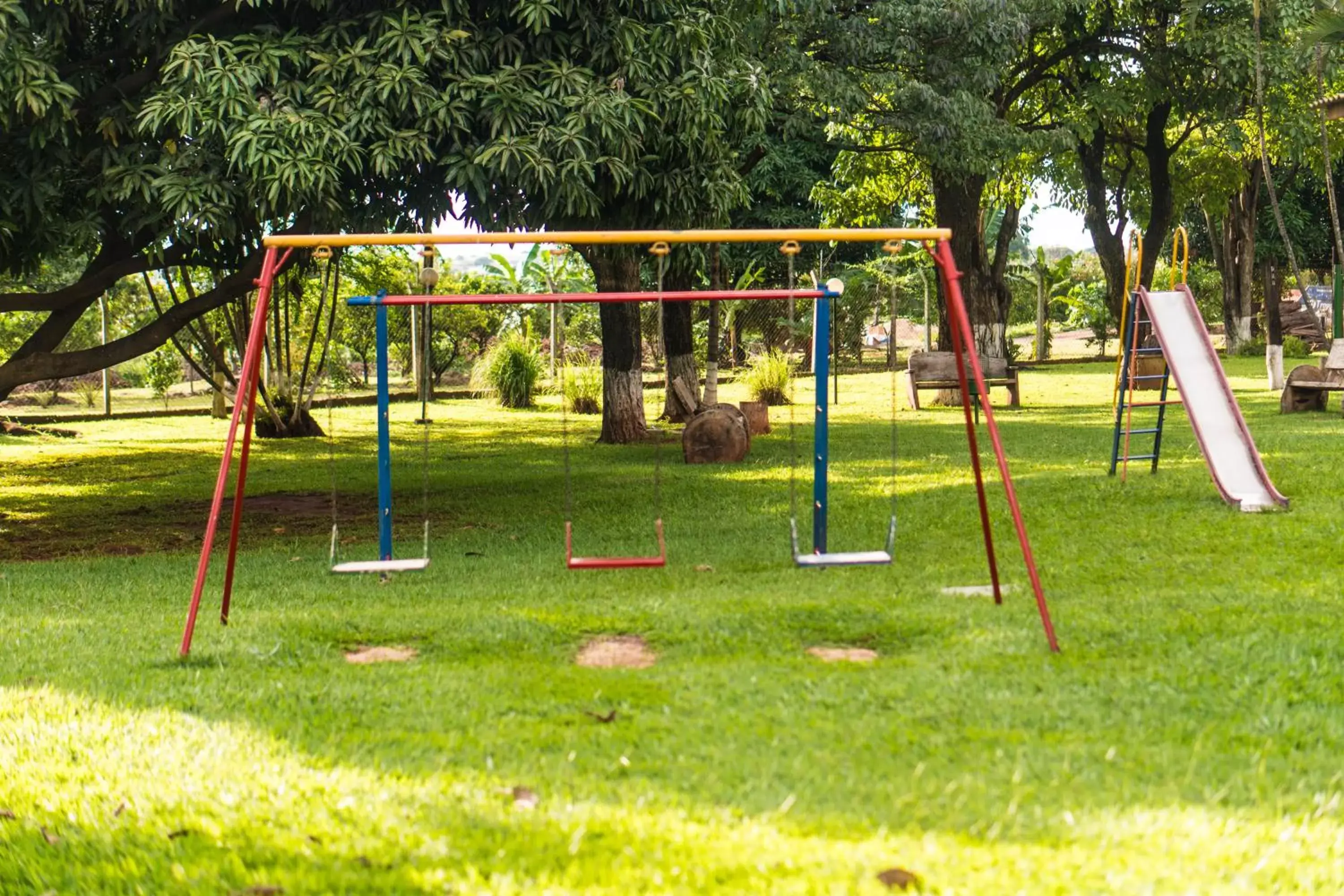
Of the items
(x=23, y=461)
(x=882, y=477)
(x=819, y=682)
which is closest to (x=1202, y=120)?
(x=882, y=477)

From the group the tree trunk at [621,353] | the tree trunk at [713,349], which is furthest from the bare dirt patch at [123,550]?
the tree trunk at [713,349]

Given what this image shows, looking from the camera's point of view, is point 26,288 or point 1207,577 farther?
Answer: point 26,288

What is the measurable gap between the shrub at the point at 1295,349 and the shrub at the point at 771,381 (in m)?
13.8

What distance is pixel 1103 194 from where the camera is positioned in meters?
25.9

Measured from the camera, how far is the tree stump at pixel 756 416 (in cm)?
1656

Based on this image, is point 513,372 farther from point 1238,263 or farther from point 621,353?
point 1238,263

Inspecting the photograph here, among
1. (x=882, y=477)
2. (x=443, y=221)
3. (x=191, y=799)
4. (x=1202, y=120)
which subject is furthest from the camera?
(x=1202, y=120)

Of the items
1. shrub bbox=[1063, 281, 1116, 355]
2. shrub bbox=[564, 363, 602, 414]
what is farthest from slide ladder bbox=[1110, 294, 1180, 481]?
shrub bbox=[1063, 281, 1116, 355]

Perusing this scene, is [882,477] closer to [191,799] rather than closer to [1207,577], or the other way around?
[1207,577]

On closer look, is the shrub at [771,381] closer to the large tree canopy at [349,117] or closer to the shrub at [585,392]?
the shrub at [585,392]

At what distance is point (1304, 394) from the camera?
16.1m

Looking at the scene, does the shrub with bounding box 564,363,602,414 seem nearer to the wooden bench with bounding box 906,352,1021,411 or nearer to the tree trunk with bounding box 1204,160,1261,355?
the wooden bench with bounding box 906,352,1021,411

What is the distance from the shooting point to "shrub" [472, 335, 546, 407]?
2467cm

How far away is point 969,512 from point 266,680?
559 cm
